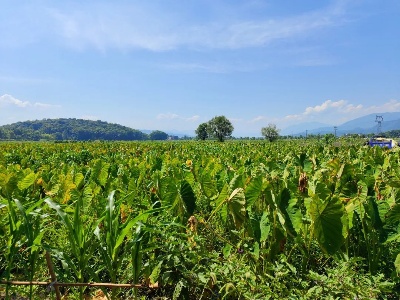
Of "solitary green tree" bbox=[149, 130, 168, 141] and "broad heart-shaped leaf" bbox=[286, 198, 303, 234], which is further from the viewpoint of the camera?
"solitary green tree" bbox=[149, 130, 168, 141]

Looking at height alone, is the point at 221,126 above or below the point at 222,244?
above

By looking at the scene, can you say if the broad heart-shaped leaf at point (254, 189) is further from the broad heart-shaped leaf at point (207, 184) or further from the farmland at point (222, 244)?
the broad heart-shaped leaf at point (207, 184)

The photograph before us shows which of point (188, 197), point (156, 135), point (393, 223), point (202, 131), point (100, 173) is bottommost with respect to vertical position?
point (393, 223)

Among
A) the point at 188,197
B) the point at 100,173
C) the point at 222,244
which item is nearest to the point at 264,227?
the point at 188,197

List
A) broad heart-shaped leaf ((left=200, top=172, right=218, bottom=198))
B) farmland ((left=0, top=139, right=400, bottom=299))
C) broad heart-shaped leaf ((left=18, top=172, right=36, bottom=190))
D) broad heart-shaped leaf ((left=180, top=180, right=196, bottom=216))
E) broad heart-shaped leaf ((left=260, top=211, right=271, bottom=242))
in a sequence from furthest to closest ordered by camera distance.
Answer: broad heart-shaped leaf ((left=200, top=172, right=218, bottom=198)) < broad heart-shaped leaf ((left=18, top=172, right=36, bottom=190)) < broad heart-shaped leaf ((left=180, top=180, right=196, bottom=216)) < broad heart-shaped leaf ((left=260, top=211, right=271, bottom=242)) < farmland ((left=0, top=139, right=400, bottom=299))

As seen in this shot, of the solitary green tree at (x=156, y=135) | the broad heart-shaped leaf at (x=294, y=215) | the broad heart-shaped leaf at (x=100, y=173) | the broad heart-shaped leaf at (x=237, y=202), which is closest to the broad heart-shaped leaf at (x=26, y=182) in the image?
the broad heart-shaped leaf at (x=100, y=173)

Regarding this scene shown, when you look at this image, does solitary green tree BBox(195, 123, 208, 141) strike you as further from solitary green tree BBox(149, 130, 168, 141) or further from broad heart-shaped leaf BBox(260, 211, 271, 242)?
solitary green tree BBox(149, 130, 168, 141)

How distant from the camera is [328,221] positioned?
184 centimetres

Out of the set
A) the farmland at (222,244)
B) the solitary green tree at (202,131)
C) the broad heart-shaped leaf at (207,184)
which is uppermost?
the solitary green tree at (202,131)

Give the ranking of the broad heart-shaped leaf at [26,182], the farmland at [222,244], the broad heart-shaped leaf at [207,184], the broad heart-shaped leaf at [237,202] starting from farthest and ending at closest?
the broad heart-shaped leaf at [207,184] < the broad heart-shaped leaf at [26,182] < the broad heart-shaped leaf at [237,202] < the farmland at [222,244]

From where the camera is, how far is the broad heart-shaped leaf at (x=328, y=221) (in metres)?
1.79

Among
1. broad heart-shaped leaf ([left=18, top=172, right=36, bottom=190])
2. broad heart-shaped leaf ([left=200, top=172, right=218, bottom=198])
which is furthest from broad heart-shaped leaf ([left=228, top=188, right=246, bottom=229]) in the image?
broad heart-shaped leaf ([left=18, top=172, right=36, bottom=190])

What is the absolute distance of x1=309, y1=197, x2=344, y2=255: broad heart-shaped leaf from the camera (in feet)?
5.88

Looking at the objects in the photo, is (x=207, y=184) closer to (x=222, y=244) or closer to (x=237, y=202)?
(x=222, y=244)
